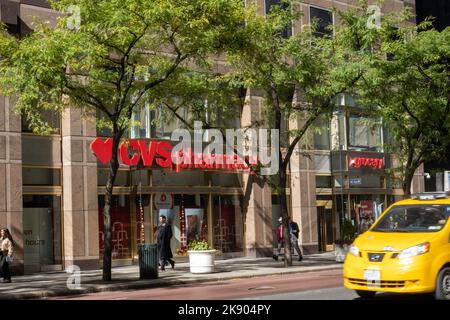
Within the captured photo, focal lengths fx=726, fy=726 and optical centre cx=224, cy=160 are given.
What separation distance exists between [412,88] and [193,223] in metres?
10.7

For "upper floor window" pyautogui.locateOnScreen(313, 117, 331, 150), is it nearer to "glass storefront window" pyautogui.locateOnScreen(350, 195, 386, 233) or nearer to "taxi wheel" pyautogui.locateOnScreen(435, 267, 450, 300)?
"glass storefront window" pyautogui.locateOnScreen(350, 195, 386, 233)

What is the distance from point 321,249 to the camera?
120 ft

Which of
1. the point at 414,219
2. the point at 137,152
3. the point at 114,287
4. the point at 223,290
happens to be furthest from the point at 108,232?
the point at 414,219

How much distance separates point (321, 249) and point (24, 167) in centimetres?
1638

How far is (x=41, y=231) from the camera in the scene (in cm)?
2659

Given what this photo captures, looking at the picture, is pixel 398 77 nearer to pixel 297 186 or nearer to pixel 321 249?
pixel 297 186

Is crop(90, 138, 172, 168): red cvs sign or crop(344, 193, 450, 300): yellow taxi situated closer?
crop(344, 193, 450, 300): yellow taxi

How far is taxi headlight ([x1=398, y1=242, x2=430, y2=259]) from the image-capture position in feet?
40.4

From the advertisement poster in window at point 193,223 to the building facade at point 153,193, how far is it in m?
0.04

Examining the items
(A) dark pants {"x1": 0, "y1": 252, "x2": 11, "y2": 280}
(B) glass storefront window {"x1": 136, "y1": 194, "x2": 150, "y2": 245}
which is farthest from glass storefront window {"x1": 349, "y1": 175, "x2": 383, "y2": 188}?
(A) dark pants {"x1": 0, "y1": 252, "x2": 11, "y2": 280}

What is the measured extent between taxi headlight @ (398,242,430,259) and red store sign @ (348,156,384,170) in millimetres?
24856

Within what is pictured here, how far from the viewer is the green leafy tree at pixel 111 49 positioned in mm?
19312

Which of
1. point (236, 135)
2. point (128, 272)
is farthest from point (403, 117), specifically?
point (128, 272)

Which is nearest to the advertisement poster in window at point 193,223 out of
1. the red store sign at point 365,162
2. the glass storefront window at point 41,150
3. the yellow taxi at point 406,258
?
the glass storefront window at point 41,150
